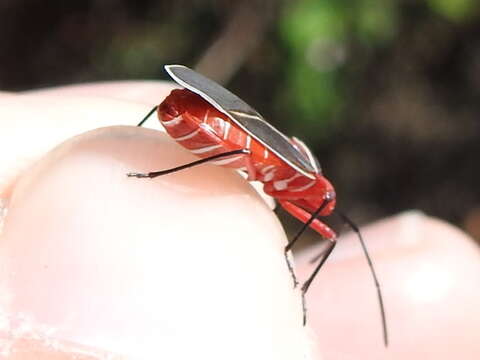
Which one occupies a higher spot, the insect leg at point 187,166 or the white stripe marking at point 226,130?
the white stripe marking at point 226,130

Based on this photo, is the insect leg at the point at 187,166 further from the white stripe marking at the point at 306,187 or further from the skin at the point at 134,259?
the white stripe marking at the point at 306,187

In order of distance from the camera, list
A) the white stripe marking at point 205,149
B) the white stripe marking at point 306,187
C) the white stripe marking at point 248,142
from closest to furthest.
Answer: the white stripe marking at point 205,149 < the white stripe marking at point 248,142 < the white stripe marking at point 306,187

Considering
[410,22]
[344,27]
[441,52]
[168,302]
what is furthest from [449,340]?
[441,52]

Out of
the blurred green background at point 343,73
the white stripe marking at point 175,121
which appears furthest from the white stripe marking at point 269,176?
the blurred green background at point 343,73

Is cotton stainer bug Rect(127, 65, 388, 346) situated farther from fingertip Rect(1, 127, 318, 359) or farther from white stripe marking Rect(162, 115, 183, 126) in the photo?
fingertip Rect(1, 127, 318, 359)

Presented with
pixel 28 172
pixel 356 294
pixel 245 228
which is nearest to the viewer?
pixel 245 228

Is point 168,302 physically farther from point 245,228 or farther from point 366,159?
point 366,159

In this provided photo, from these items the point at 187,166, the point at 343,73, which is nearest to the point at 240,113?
the point at 187,166

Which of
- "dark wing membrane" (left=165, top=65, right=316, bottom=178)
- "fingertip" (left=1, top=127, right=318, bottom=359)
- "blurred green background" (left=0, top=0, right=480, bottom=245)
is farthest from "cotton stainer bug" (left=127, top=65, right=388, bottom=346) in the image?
"blurred green background" (left=0, top=0, right=480, bottom=245)

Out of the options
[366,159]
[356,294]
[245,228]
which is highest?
[245,228]
